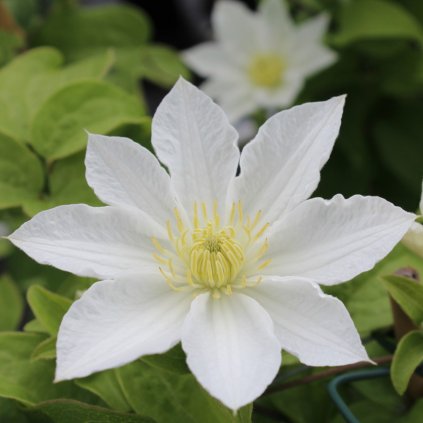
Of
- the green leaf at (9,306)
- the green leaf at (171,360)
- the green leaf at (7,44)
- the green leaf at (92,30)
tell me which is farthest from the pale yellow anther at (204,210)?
the green leaf at (92,30)

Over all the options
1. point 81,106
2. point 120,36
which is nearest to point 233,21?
point 120,36

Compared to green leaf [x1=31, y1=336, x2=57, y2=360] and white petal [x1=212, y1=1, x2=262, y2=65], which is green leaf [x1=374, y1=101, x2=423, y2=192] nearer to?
white petal [x1=212, y1=1, x2=262, y2=65]

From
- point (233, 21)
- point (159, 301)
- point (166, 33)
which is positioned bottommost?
point (166, 33)

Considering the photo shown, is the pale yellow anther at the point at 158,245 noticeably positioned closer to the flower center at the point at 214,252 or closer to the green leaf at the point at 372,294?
the flower center at the point at 214,252

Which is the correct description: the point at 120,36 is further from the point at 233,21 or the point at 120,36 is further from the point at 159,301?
the point at 159,301

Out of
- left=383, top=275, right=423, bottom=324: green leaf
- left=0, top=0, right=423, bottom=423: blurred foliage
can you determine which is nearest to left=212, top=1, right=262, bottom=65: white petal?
left=0, top=0, right=423, bottom=423: blurred foliage

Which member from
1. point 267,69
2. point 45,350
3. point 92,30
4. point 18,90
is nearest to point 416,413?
point 45,350
